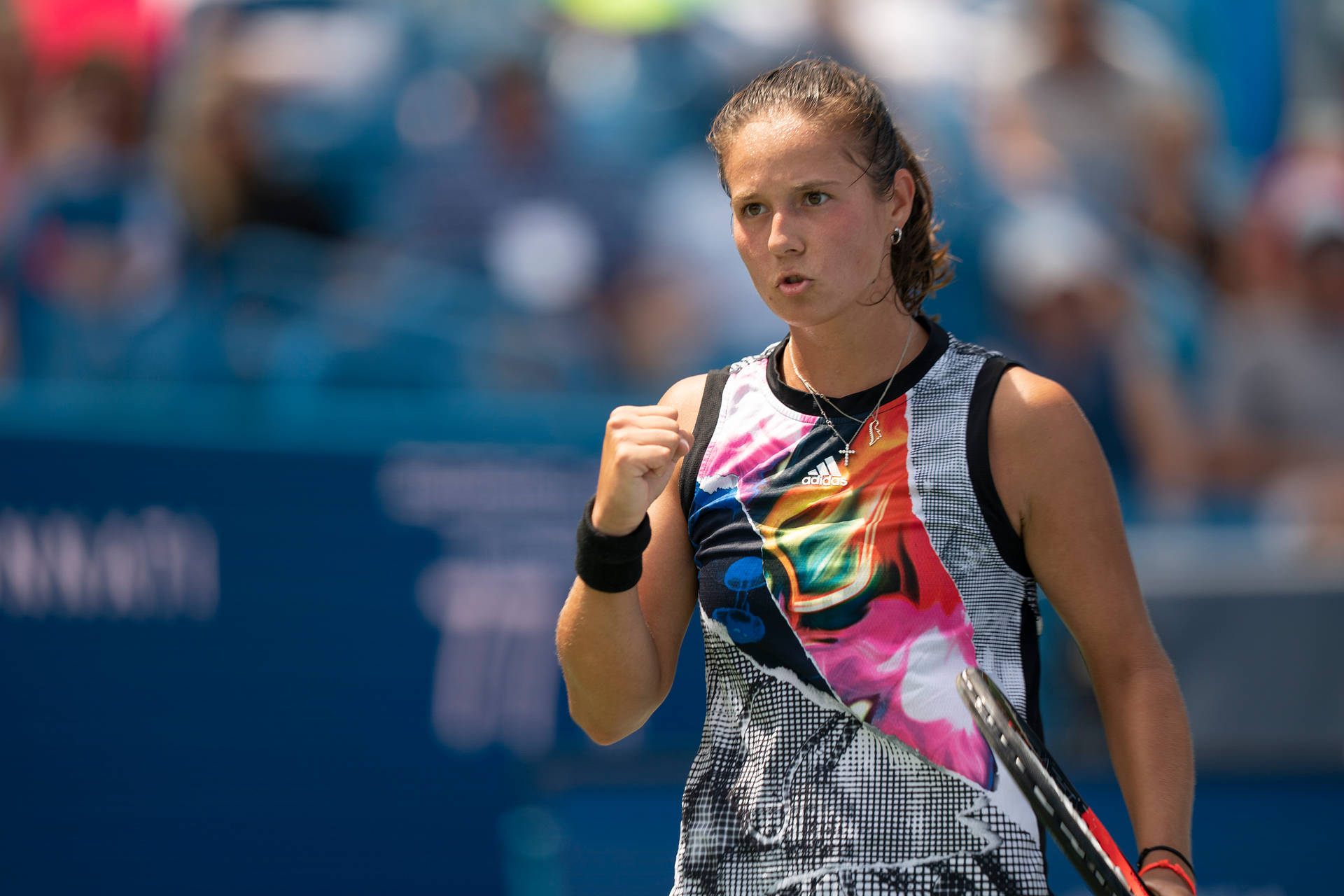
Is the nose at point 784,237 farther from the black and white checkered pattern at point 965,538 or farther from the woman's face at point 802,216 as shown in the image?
the black and white checkered pattern at point 965,538

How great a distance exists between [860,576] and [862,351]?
34 centimetres

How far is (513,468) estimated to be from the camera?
4922mm

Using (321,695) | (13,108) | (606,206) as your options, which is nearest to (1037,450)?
(321,695)

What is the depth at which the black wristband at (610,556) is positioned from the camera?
1.78 metres

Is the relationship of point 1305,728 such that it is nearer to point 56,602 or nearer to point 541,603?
point 541,603

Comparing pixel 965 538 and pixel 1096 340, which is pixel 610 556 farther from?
pixel 1096 340

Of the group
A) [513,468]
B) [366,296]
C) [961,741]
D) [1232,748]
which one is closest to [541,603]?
[513,468]

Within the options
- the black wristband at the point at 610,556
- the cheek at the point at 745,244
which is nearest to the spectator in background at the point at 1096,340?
the cheek at the point at 745,244

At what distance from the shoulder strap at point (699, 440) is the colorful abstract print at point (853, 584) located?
0.14 feet

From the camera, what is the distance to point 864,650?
1.74 meters

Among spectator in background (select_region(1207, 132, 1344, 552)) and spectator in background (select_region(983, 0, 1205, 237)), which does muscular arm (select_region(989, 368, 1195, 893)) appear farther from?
spectator in background (select_region(983, 0, 1205, 237))

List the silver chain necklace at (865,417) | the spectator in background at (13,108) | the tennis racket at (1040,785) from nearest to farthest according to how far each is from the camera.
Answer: the tennis racket at (1040,785)
the silver chain necklace at (865,417)
the spectator in background at (13,108)

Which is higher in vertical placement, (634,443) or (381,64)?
(381,64)

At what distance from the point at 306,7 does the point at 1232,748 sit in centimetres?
478
